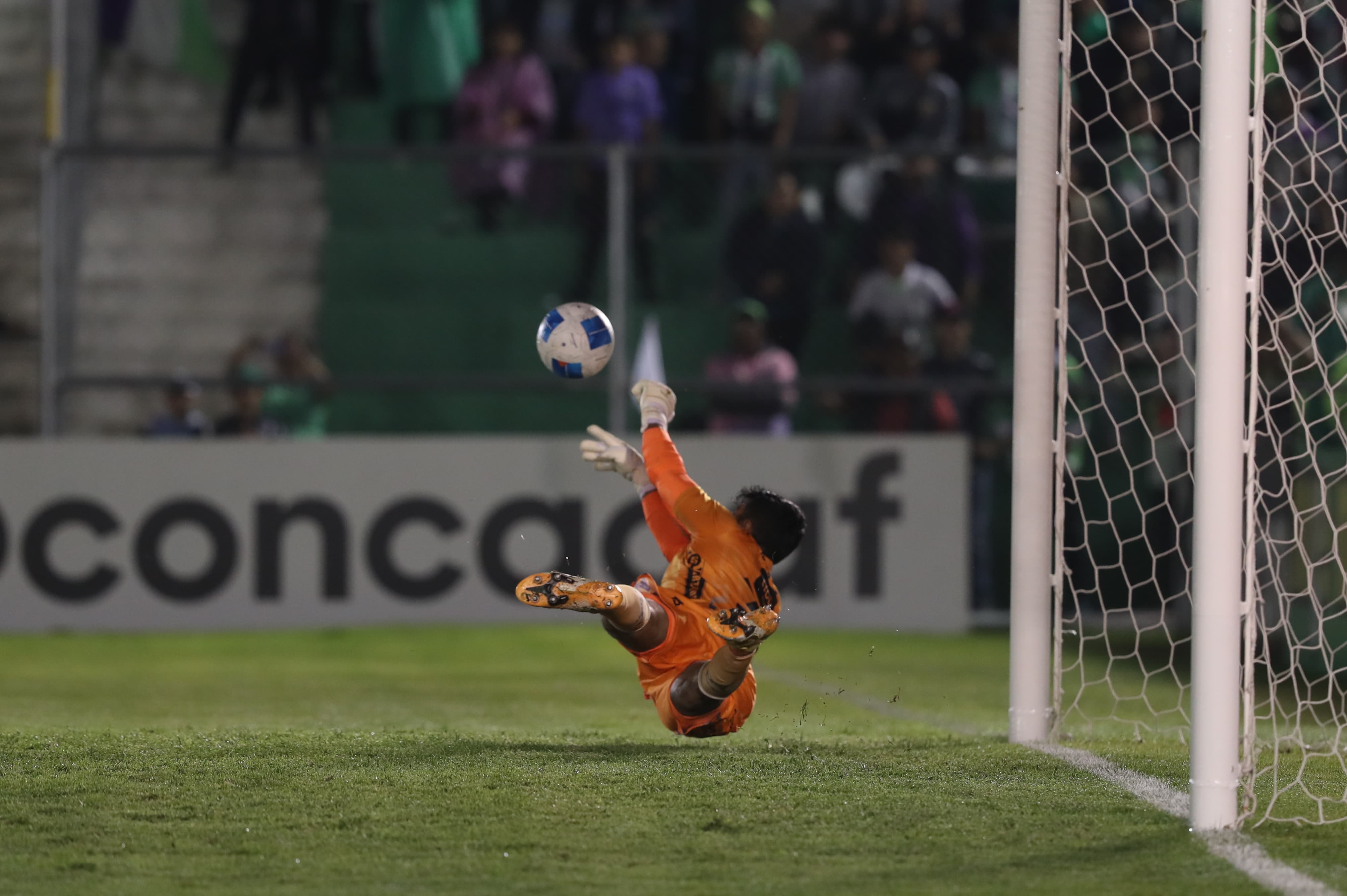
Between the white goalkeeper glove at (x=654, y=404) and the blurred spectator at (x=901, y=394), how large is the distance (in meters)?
5.50

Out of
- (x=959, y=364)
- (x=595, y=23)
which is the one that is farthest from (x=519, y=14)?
(x=959, y=364)

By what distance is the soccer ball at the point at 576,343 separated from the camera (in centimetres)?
639

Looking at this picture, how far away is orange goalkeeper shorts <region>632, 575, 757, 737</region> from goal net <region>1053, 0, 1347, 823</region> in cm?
223

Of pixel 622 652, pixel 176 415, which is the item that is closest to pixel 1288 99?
pixel 622 652

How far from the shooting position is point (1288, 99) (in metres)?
10.3

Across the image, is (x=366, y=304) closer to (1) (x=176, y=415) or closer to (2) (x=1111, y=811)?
(1) (x=176, y=415)

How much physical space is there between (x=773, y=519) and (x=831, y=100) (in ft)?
26.3

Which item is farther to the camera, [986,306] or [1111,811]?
[986,306]

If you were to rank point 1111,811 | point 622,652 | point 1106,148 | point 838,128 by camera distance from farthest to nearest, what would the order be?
point 838,128
point 1106,148
point 622,652
point 1111,811

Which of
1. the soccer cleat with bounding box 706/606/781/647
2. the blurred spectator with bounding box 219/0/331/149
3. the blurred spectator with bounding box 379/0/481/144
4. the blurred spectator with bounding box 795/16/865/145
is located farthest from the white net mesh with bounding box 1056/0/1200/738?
the blurred spectator with bounding box 219/0/331/149

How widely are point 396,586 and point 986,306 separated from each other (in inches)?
177

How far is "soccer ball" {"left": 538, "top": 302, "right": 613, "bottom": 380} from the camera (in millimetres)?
6391

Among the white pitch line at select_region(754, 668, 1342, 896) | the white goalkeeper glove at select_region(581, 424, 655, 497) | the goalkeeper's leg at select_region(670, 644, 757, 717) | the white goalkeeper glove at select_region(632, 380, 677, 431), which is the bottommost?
the white pitch line at select_region(754, 668, 1342, 896)

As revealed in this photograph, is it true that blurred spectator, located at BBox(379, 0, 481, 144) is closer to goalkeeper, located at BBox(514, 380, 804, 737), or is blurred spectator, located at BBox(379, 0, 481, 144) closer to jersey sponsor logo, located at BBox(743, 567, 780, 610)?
goalkeeper, located at BBox(514, 380, 804, 737)
